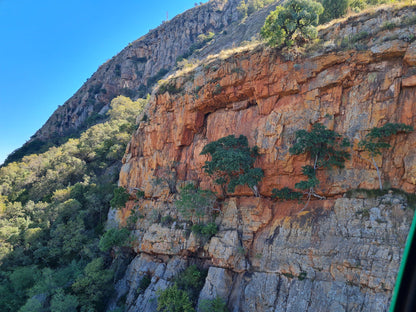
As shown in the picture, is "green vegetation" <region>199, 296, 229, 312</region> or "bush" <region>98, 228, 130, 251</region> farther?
"bush" <region>98, 228, 130, 251</region>

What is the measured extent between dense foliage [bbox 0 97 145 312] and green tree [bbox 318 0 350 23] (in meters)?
30.2

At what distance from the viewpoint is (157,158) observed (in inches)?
1022

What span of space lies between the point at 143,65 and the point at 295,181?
71.3 meters

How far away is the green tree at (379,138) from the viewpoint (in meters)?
14.1

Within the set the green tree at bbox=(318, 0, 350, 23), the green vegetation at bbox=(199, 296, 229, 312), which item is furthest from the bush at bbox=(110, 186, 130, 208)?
the green tree at bbox=(318, 0, 350, 23)

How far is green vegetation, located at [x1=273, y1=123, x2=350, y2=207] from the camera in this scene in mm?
15797

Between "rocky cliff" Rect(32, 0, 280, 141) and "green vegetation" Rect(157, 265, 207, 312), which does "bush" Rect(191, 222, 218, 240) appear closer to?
"green vegetation" Rect(157, 265, 207, 312)

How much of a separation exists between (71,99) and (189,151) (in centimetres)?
7287

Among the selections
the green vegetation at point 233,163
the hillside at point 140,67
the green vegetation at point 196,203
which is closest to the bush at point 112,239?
the green vegetation at point 196,203

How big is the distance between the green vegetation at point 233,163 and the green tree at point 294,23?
28.2 ft

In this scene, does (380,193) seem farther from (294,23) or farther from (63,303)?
(63,303)

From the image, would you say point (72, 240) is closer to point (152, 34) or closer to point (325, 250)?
point (325, 250)

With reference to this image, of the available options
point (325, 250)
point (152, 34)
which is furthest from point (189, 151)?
point (152, 34)

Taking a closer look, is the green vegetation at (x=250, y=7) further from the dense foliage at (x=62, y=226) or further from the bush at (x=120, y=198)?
the bush at (x=120, y=198)
